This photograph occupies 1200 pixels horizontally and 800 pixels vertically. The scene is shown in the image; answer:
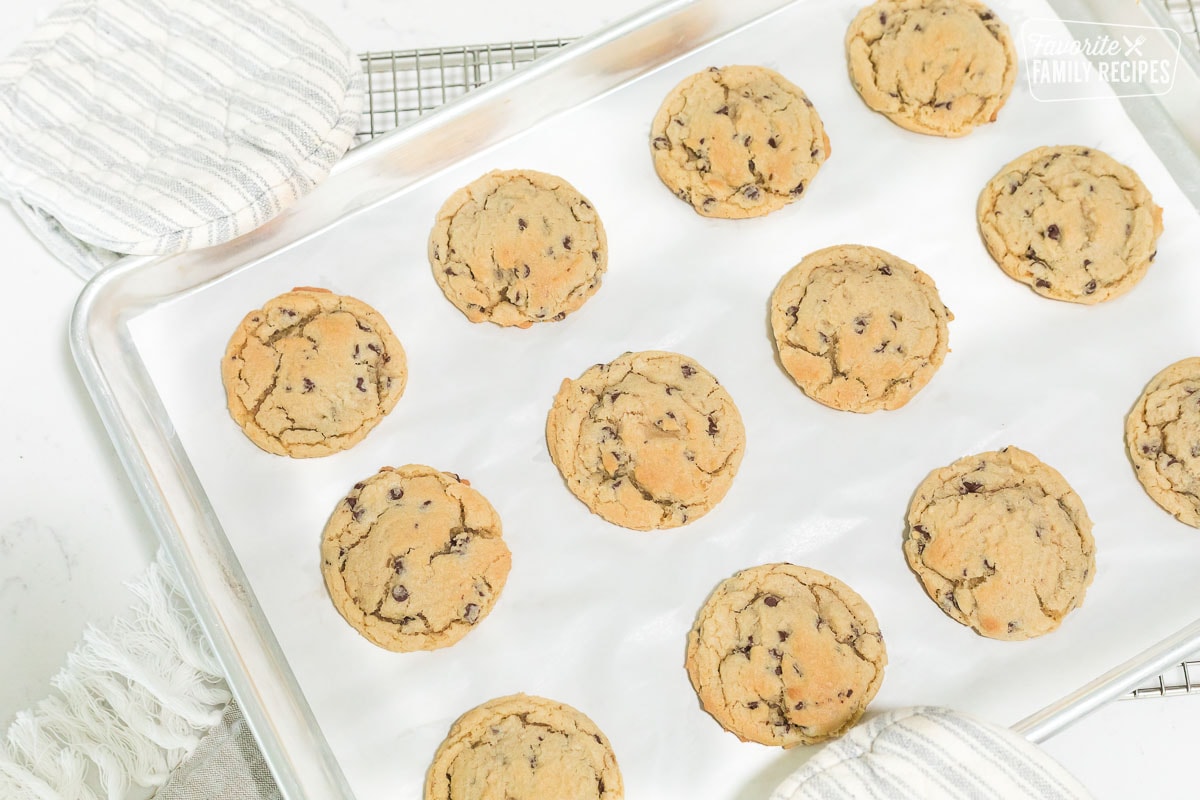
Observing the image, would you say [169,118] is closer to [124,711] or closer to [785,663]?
[124,711]

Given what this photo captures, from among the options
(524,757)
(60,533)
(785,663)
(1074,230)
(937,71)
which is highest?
(60,533)

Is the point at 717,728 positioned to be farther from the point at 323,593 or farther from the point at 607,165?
the point at 607,165

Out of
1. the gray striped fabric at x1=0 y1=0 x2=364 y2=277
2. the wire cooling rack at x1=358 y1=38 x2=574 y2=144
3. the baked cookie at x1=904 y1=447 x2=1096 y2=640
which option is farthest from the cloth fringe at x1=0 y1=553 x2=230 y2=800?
the baked cookie at x1=904 y1=447 x2=1096 y2=640

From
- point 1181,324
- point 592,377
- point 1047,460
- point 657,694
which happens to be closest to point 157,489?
point 592,377

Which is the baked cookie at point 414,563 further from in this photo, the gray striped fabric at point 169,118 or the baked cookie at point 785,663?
the gray striped fabric at point 169,118

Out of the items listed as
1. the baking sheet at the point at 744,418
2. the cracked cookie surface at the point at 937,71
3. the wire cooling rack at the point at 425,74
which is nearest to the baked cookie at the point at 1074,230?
the baking sheet at the point at 744,418

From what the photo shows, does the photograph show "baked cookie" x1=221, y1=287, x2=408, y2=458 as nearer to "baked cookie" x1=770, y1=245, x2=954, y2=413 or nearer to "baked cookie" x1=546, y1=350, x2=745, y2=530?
"baked cookie" x1=546, y1=350, x2=745, y2=530

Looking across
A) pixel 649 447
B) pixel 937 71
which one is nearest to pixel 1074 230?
pixel 937 71
